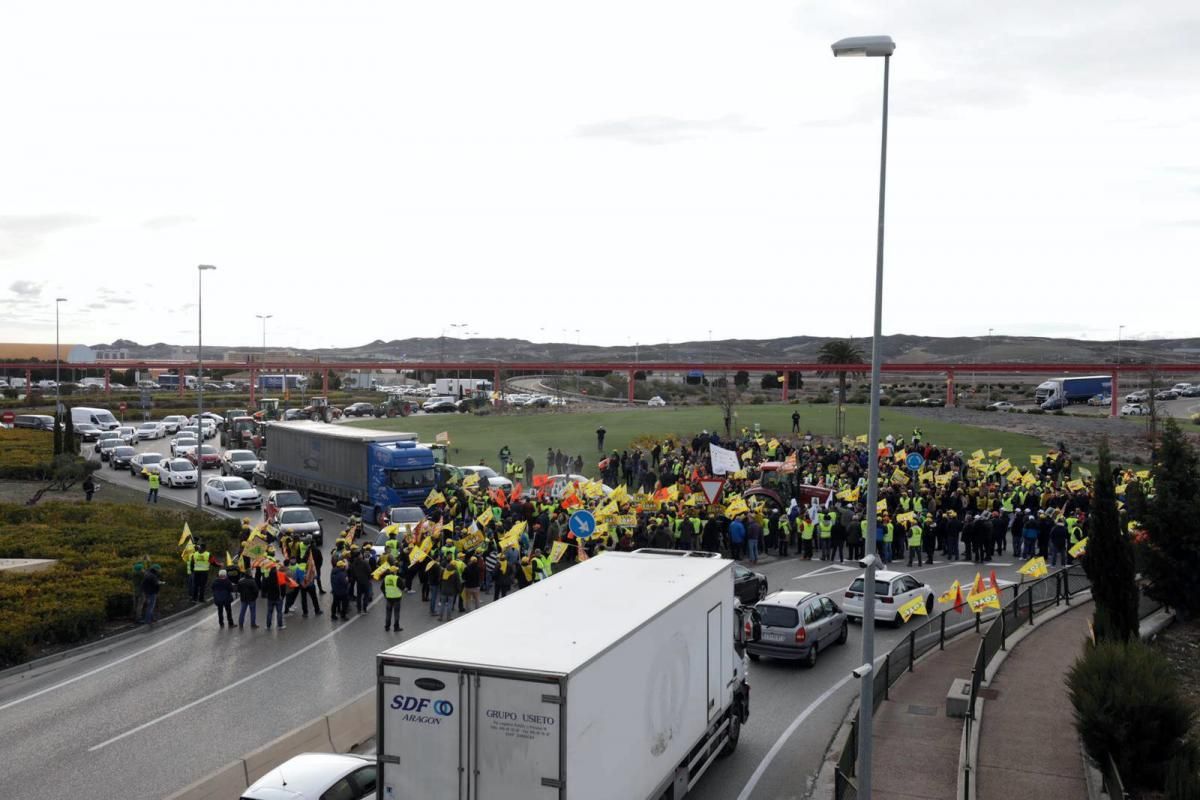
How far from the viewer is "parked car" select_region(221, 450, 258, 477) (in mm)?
50544

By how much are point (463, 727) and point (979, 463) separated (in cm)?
3451

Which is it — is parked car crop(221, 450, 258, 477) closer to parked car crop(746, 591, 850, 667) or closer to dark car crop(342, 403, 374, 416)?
parked car crop(746, 591, 850, 667)

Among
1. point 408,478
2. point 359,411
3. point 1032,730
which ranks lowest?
point 1032,730

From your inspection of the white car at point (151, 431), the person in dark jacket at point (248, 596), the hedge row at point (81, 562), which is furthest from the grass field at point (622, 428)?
the person in dark jacket at point (248, 596)

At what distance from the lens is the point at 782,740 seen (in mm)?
16000

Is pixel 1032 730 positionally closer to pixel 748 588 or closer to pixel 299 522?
pixel 748 588

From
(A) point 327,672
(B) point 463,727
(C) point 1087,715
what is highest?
(B) point 463,727

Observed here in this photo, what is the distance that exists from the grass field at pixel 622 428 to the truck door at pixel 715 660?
1562 inches

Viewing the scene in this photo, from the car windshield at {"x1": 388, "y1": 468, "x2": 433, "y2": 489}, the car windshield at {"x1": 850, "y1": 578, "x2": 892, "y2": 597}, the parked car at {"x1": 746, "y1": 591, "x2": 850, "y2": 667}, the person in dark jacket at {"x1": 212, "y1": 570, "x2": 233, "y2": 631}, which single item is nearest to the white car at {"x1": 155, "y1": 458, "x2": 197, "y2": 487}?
the car windshield at {"x1": 388, "y1": 468, "x2": 433, "y2": 489}

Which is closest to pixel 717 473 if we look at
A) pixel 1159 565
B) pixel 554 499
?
pixel 554 499

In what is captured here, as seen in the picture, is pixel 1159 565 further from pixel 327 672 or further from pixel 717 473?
pixel 327 672

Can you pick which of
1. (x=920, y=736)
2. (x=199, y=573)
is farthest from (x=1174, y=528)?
(x=199, y=573)

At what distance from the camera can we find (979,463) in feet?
131

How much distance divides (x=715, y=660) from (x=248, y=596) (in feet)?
44.4
